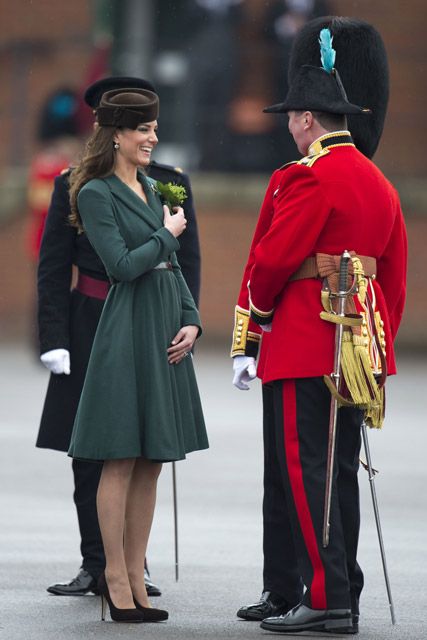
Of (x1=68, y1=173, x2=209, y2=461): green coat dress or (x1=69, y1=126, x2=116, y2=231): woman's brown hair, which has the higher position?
(x1=69, y1=126, x2=116, y2=231): woman's brown hair

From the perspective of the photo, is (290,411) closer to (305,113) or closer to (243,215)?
(305,113)

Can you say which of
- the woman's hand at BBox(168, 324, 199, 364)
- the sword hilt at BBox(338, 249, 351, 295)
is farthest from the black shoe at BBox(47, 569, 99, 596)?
the sword hilt at BBox(338, 249, 351, 295)

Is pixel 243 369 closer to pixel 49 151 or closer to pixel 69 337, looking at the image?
pixel 69 337

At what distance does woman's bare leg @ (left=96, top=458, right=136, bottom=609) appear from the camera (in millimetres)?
6516

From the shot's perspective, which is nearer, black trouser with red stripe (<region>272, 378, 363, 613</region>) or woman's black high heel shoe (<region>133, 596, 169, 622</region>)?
black trouser with red stripe (<region>272, 378, 363, 613</region>)

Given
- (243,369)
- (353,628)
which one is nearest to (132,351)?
(243,369)

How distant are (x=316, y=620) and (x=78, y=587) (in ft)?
4.01

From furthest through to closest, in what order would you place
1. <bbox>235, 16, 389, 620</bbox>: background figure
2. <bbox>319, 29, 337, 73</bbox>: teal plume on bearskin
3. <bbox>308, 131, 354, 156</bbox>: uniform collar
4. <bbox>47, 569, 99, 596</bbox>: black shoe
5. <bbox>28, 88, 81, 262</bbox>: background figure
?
<bbox>28, 88, 81, 262</bbox>: background figure → <bbox>47, 569, 99, 596</bbox>: black shoe → <bbox>235, 16, 389, 620</bbox>: background figure → <bbox>319, 29, 337, 73</bbox>: teal plume on bearskin → <bbox>308, 131, 354, 156</bbox>: uniform collar

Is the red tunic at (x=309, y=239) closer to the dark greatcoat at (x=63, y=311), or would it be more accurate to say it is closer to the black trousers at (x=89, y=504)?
the dark greatcoat at (x=63, y=311)

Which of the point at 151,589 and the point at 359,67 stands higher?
the point at 359,67

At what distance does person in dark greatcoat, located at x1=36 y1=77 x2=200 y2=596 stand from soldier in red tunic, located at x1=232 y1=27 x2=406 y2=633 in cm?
91

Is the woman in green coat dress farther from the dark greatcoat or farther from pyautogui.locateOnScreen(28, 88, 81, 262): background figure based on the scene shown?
pyautogui.locateOnScreen(28, 88, 81, 262): background figure

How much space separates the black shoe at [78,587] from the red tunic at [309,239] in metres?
1.29

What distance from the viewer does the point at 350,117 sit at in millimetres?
6883
